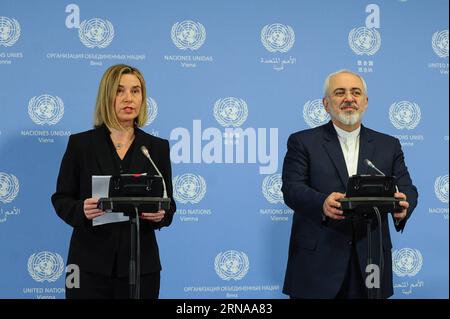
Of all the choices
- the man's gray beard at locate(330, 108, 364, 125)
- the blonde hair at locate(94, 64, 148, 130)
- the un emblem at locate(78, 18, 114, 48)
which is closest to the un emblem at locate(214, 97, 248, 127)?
the un emblem at locate(78, 18, 114, 48)

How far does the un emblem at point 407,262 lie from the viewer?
18.8 ft

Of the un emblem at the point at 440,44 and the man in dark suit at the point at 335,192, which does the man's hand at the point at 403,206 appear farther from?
the un emblem at the point at 440,44

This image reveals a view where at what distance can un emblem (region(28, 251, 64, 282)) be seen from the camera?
5363 millimetres

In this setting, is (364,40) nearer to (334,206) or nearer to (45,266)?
(334,206)

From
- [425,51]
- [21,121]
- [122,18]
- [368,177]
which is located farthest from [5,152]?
[425,51]

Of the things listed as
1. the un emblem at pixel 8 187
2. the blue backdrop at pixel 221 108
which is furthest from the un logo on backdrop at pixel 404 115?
the un emblem at pixel 8 187

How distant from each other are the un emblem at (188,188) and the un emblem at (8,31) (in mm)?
1630

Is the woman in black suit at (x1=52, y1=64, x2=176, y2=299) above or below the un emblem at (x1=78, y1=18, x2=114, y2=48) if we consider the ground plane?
below

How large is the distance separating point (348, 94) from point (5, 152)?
2613 mm

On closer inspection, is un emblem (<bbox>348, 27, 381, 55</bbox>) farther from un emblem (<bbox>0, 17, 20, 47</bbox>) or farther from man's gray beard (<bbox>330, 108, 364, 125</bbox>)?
un emblem (<bbox>0, 17, 20, 47</bbox>)

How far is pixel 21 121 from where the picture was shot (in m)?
5.37

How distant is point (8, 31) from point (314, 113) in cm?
246

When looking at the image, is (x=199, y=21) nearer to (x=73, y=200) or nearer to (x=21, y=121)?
(x=21, y=121)

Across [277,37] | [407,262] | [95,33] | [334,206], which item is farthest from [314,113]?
[334,206]
